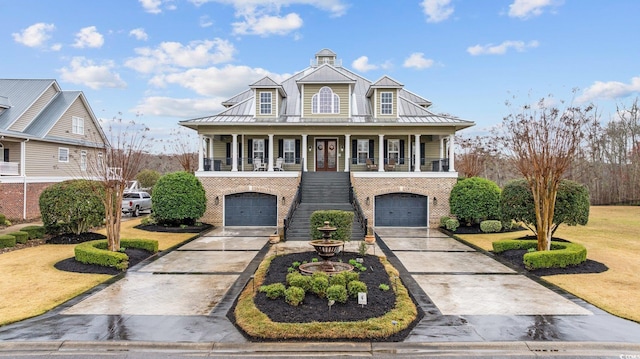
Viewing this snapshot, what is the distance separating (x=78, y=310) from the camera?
8.41 meters

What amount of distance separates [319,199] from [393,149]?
7215 mm

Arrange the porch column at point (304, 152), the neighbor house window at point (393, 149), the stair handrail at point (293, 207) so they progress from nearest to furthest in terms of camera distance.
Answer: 1. the stair handrail at point (293, 207)
2. the porch column at point (304, 152)
3. the neighbor house window at point (393, 149)

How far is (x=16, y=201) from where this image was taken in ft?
73.6

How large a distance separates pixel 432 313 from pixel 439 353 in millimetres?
1802

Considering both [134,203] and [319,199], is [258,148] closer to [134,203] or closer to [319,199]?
[319,199]

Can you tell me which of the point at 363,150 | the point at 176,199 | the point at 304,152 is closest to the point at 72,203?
the point at 176,199

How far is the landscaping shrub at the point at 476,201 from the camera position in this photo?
805 inches


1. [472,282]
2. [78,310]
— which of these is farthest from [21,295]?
[472,282]

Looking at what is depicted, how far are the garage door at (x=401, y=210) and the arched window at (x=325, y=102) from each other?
21.3ft

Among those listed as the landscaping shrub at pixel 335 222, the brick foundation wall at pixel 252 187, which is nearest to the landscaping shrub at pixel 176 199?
the brick foundation wall at pixel 252 187

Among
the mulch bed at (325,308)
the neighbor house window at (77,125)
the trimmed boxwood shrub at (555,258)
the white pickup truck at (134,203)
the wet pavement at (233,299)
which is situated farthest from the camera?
the neighbor house window at (77,125)

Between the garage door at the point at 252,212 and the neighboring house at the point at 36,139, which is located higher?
the neighboring house at the point at 36,139

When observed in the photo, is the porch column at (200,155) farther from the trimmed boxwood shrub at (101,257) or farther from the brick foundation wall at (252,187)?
the trimmed boxwood shrub at (101,257)

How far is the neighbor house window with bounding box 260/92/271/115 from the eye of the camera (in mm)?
24047
